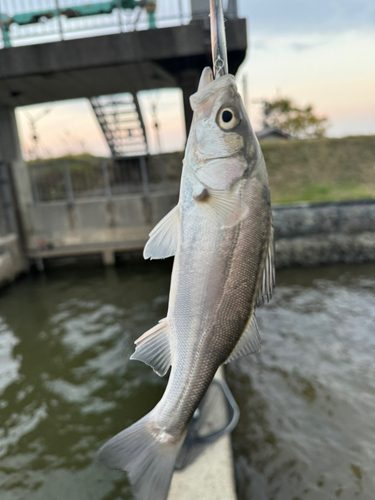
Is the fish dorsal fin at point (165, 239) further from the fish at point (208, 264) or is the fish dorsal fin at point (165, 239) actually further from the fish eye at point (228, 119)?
the fish eye at point (228, 119)

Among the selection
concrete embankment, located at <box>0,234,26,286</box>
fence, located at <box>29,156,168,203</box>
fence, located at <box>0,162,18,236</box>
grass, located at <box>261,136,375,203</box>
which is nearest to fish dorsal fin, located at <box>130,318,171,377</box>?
concrete embankment, located at <box>0,234,26,286</box>

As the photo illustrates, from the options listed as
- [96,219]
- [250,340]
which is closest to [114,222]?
[96,219]

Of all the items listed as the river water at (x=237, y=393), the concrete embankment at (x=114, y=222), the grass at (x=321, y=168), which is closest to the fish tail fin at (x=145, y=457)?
the river water at (x=237, y=393)

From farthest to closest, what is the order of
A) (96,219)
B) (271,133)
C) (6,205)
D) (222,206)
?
(271,133) < (96,219) < (6,205) < (222,206)

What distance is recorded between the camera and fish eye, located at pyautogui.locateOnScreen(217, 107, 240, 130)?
1702mm

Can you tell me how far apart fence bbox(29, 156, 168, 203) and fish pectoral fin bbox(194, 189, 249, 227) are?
1087cm

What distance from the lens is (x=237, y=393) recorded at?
533 centimetres

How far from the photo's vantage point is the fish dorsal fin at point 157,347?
1.89 meters

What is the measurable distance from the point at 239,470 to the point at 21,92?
37.7 ft

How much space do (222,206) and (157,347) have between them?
2.72 feet

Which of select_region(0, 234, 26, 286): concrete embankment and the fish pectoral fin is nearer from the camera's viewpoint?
the fish pectoral fin

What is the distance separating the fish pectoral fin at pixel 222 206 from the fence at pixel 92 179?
10.9 meters

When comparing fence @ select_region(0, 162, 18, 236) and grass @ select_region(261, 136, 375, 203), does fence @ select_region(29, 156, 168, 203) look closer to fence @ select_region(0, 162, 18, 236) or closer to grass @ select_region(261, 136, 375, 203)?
fence @ select_region(0, 162, 18, 236)

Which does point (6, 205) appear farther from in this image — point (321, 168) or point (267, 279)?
point (321, 168)
